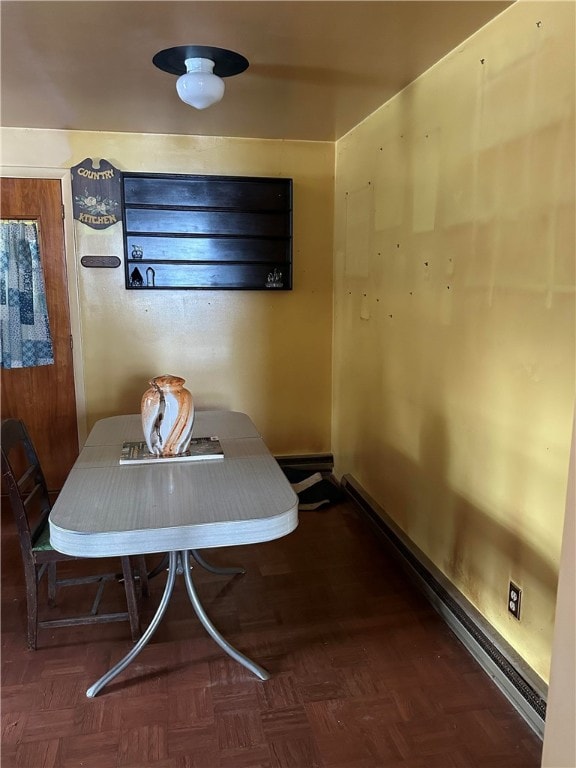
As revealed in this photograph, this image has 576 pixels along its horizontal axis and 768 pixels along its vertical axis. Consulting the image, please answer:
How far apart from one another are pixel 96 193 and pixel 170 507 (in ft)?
7.95

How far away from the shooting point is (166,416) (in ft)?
6.71

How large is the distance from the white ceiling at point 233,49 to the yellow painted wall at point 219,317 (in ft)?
0.89

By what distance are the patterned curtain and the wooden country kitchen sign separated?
302mm

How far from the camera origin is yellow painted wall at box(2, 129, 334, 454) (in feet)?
11.2

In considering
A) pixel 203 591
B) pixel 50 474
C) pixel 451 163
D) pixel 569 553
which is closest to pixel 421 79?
pixel 451 163

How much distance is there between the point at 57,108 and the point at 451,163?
1994 mm

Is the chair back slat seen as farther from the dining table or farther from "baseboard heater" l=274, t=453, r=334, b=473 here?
"baseboard heater" l=274, t=453, r=334, b=473

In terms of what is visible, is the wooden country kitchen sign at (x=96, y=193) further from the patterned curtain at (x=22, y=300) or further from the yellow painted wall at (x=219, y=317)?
the patterned curtain at (x=22, y=300)

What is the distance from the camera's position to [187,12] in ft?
5.99

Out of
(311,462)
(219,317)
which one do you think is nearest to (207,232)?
(219,317)

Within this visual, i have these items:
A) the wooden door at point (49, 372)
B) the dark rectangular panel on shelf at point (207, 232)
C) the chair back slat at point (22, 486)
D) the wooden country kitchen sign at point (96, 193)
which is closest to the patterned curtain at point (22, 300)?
the wooden door at point (49, 372)

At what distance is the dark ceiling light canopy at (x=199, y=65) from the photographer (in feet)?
6.98

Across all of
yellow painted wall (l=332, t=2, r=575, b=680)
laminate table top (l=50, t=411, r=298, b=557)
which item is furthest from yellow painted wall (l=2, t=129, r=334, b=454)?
laminate table top (l=50, t=411, r=298, b=557)

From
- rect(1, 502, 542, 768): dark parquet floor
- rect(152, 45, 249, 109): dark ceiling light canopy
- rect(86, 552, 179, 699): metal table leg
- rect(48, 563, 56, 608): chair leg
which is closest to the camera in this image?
rect(1, 502, 542, 768): dark parquet floor
